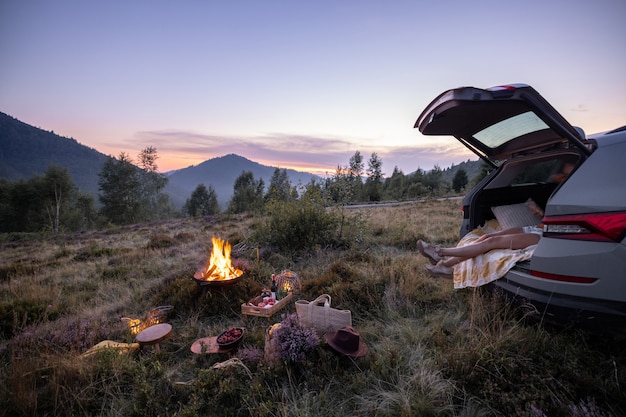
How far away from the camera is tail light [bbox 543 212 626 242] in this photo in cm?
189

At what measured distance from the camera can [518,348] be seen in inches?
91.0

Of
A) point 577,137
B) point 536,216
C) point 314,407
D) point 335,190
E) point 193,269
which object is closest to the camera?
point 314,407

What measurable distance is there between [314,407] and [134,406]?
58.0 inches

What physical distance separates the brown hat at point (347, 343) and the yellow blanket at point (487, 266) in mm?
1703


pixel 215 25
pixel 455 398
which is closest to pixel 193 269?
pixel 455 398

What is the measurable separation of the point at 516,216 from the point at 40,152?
816 ft

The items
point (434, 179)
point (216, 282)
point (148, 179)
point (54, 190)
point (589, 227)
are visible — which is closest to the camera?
point (589, 227)

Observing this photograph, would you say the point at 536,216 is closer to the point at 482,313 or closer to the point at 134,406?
the point at 482,313

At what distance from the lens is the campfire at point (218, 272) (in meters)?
3.97

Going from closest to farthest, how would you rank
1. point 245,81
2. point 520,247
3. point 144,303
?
point 520,247
point 144,303
point 245,81

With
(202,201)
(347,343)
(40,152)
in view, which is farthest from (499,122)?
(40,152)

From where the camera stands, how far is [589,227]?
2006 mm

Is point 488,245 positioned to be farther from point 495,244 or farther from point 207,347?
point 207,347

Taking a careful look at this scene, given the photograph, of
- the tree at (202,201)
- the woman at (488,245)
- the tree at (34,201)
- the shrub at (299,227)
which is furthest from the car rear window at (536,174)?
the tree at (202,201)
